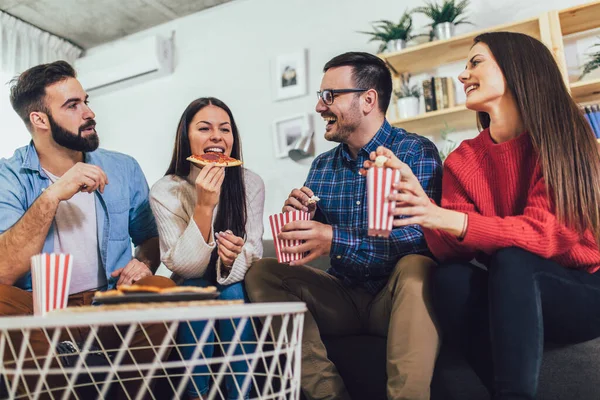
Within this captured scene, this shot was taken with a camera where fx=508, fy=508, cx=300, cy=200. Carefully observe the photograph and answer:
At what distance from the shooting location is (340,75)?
6.72 ft

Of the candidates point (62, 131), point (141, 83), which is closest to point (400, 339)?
point (62, 131)

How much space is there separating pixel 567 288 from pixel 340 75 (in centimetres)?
123

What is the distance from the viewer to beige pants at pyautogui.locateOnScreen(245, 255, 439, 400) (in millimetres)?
1211

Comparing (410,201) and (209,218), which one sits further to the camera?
(209,218)

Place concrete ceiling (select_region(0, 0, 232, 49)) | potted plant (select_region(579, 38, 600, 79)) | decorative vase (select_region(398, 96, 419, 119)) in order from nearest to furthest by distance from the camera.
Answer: potted plant (select_region(579, 38, 600, 79)), decorative vase (select_region(398, 96, 419, 119)), concrete ceiling (select_region(0, 0, 232, 49))

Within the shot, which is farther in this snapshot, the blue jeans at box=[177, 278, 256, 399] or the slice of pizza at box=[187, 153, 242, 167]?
the slice of pizza at box=[187, 153, 242, 167]

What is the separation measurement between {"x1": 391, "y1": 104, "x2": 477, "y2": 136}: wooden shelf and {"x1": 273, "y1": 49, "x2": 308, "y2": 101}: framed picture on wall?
0.86m

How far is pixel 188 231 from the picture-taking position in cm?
169

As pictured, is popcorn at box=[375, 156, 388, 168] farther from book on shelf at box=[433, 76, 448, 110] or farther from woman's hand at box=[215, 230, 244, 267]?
book on shelf at box=[433, 76, 448, 110]

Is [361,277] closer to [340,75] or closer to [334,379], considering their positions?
[334,379]

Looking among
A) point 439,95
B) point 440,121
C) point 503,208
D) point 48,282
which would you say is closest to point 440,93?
point 439,95

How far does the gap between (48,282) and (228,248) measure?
705 millimetres

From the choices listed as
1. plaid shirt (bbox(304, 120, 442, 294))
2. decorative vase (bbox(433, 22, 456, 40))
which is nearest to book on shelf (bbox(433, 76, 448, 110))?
decorative vase (bbox(433, 22, 456, 40))

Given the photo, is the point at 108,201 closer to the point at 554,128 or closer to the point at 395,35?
the point at 554,128
